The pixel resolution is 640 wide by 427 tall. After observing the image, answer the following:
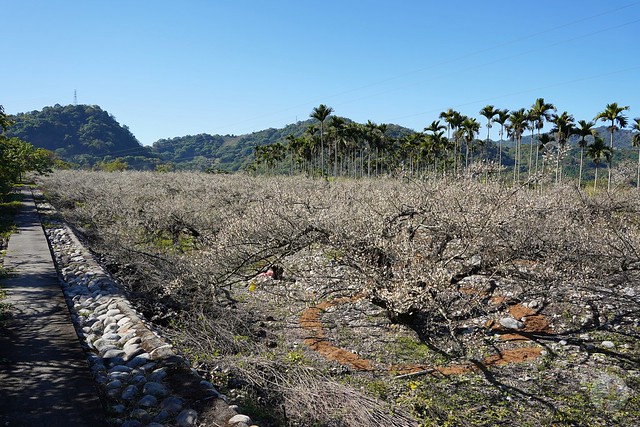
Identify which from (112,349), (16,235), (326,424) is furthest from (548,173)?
(16,235)

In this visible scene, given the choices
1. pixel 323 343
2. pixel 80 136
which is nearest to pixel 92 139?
pixel 80 136

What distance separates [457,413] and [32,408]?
5341 millimetres

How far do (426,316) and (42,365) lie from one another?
24.3 ft

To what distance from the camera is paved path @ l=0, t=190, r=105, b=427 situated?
391 centimetres

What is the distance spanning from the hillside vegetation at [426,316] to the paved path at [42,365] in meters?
1.55

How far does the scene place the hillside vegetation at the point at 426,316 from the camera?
600 cm

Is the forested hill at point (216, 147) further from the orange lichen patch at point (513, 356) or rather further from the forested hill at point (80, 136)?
the orange lichen patch at point (513, 356)

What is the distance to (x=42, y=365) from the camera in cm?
486

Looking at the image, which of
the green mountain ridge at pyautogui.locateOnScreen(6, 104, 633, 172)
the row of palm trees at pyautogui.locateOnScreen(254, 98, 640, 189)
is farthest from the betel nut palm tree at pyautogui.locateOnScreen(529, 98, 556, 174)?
the green mountain ridge at pyautogui.locateOnScreen(6, 104, 633, 172)

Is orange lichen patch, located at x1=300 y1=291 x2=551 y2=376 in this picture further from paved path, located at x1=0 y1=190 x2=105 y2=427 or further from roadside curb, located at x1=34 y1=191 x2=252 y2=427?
paved path, located at x1=0 y1=190 x2=105 y2=427

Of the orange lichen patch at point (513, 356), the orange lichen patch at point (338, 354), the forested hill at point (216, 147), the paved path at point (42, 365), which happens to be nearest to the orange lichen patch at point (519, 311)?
the orange lichen patch at point (513, 356)

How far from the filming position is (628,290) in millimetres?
10250

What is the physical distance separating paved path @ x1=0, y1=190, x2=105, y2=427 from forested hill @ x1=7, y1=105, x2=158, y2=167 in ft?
392

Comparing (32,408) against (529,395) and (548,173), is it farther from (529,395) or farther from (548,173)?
(548,173)
